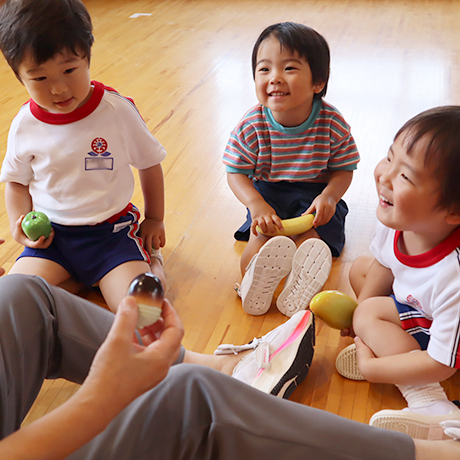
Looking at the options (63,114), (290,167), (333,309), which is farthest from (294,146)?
(63,114)

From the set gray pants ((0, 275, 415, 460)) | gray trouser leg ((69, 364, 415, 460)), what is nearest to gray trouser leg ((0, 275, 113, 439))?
gray pants ((0, 275, 415, 460))

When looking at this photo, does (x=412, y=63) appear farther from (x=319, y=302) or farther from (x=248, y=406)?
(x=248, y=406)

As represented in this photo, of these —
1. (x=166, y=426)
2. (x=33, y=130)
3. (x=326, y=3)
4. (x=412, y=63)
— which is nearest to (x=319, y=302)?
(x=166, y=426)

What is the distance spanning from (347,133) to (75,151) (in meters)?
0.66

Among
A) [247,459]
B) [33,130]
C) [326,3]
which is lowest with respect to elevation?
[326,3]

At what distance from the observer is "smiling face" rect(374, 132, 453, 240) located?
2.60ft

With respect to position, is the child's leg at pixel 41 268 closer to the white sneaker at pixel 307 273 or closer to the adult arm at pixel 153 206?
the adult arm at pixel 153 206

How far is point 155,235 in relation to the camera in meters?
1.25

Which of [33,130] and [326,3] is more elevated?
[33,130]

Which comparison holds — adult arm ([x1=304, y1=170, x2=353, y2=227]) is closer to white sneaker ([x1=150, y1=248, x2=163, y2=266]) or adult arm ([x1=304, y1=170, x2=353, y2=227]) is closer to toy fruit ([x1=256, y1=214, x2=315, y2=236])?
toy fruit ([x1=256, y1=214, x2=315, y2=236])

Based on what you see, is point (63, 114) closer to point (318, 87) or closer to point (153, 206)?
point (153, 206)

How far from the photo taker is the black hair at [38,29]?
3.00 ft

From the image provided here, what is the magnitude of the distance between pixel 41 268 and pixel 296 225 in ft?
1.91

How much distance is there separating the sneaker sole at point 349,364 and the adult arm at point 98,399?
1.78ft
